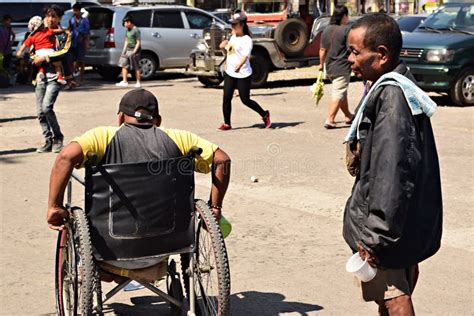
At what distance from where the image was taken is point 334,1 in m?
36.9

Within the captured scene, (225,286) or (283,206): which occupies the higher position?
(225,286)

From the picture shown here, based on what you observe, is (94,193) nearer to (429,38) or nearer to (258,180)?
(258,180)

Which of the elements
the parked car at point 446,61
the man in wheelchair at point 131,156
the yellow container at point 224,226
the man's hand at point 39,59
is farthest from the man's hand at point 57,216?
the parked car at point 446,61

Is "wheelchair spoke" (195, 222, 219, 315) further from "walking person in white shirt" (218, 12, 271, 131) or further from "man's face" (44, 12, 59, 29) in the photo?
"walking person in white shirt" (218, 12, 271, 131)

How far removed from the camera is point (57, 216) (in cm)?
488

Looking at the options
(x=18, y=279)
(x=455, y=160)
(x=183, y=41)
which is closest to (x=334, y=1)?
(x=183, y=41)

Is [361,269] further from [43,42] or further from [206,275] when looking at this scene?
[43,42]

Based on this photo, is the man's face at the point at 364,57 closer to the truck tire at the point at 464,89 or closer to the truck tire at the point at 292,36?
the truck tire at the point at 464,89

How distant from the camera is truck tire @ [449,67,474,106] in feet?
53.9

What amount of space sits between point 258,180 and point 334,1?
1101 inches

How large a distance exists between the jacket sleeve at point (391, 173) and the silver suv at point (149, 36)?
19.1m

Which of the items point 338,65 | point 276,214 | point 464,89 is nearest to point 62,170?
point 276,214

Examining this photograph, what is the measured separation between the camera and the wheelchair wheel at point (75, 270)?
15.4 feet

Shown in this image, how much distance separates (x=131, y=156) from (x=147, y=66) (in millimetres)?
18295
